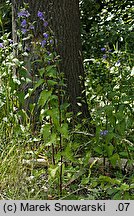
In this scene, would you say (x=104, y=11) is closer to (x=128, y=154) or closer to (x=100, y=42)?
(x=100, y=42)

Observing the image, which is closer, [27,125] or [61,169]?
[61,169]

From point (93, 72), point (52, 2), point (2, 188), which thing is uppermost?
point (52, 2)

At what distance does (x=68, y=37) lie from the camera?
17.3ft

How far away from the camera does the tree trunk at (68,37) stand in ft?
16.9

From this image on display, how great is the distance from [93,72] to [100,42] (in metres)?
1.41

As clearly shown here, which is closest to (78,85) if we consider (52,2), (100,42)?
(52,2)

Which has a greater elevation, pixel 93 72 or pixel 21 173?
pixel 93 72

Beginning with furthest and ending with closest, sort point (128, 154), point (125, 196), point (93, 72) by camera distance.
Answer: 1. point (93, 72)
2. point (128, 154)
3. point (125, 196)

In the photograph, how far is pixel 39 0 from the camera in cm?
514

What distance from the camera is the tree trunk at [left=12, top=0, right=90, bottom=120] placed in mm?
5152

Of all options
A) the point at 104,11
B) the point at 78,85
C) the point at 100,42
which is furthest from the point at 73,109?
the point at 104,11

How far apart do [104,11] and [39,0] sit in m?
3.71

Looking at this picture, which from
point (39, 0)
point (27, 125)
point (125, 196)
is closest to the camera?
point (125, 196)

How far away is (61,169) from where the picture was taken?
3.83 metres
